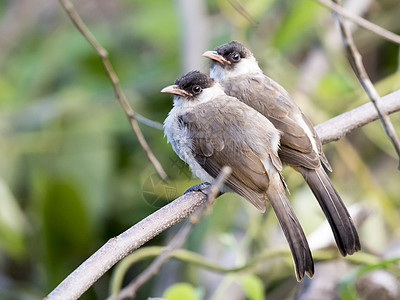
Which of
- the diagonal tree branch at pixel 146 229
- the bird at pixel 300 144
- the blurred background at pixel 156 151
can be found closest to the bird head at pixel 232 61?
the bird at pixel 300 144

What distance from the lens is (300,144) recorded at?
2676 mm

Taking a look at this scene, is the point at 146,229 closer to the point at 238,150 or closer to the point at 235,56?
the point at 238,150

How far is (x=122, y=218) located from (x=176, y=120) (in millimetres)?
1439

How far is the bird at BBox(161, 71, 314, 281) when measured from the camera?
2480 millimetres

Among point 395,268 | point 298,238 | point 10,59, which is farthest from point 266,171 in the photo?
point 10,59

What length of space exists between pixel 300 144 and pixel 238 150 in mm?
302

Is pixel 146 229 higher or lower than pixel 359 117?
higher

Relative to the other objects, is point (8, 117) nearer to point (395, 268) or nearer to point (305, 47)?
point (305, 47)

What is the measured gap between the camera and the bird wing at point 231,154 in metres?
2.48

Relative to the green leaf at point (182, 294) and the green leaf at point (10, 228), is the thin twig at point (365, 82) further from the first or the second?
the green leaf at point (10, 228)

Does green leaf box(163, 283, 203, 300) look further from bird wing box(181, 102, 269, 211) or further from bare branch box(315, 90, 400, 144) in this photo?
bare branch box(315, 90, 400, 144)

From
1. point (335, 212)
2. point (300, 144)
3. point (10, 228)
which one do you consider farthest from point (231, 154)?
point (10, 228)

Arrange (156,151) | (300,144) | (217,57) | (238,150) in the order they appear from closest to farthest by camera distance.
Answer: (238,150) → (300,144) → (217,57) → (156,151)

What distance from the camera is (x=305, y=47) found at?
5109mm
